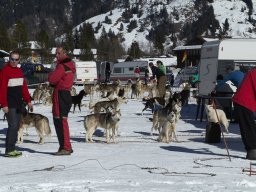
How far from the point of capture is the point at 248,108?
26.0 ft

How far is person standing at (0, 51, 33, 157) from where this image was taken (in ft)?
27.5

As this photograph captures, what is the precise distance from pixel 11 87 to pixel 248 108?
140 inches

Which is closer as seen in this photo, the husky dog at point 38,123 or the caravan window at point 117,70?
the husky dog at point 38,123

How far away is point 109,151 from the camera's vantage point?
9.29 m

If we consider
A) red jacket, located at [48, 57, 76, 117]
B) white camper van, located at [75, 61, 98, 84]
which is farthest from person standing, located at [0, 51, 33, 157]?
white camper van, located at [75, 61, 98, 84]

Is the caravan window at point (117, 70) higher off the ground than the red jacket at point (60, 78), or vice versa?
the red jacket at point (60, 78)

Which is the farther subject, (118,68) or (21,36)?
(21,36)

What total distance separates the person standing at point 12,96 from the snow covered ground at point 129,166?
0.34m

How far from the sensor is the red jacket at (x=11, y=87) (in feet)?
27.4

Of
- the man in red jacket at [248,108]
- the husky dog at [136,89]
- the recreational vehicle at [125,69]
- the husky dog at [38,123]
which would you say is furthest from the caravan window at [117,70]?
the man in red jacket at [248,108]

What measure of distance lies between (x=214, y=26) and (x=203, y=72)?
18551 cm

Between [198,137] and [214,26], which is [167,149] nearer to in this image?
[198,137]

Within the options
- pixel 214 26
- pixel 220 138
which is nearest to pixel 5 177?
pixel 220 138

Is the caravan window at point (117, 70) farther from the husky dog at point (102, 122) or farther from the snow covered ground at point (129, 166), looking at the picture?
the husky dog at point (102, 122)
